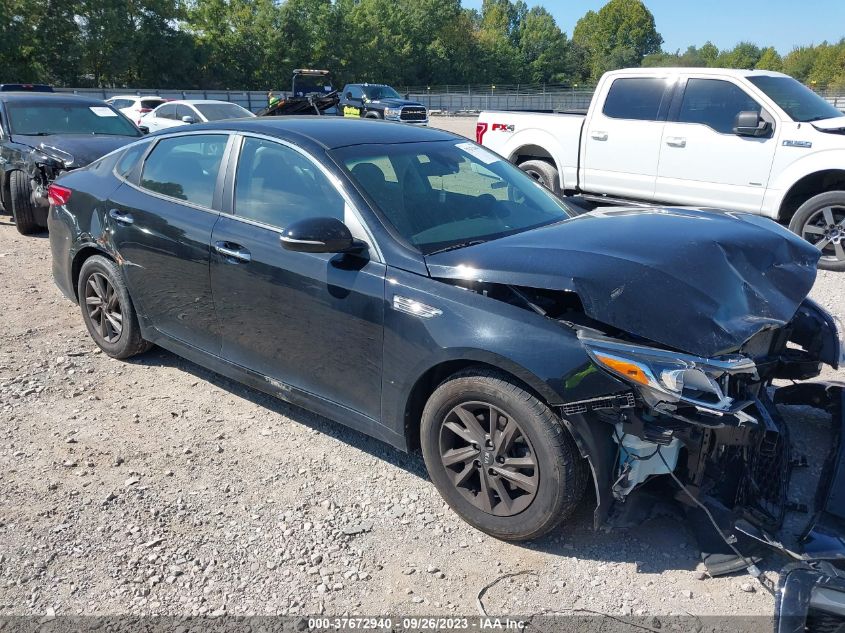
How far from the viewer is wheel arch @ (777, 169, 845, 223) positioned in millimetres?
7227

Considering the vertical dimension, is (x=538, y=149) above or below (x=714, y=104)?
below

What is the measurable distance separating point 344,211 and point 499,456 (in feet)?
4.54

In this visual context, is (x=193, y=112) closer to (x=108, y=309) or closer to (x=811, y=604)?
(x=108, y=309)

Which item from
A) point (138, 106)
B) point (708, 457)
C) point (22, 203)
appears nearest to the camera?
point (708, 457)

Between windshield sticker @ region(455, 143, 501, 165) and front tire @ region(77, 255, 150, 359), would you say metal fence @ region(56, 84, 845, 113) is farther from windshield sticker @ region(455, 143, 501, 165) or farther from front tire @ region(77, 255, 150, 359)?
windshield sticker @ region(455, 143, 501, 165)

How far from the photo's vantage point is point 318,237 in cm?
315

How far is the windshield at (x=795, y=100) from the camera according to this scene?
24.8 feet

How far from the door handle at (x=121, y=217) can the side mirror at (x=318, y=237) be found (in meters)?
1.72

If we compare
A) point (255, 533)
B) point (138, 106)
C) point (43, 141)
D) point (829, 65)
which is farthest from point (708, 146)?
point (829, 65)

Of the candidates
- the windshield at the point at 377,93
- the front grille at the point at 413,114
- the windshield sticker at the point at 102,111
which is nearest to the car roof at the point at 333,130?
the windshield sticker at the point at 102,111

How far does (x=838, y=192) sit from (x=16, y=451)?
747 centimetres

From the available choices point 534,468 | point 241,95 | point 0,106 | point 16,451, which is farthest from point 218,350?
point 241,95

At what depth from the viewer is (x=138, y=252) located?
438cm

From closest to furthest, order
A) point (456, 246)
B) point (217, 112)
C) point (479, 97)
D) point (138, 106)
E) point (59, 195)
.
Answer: point (456, 246) < point (59, 195) < point (217, 112) < point (138, 106) < point (479, 97)
